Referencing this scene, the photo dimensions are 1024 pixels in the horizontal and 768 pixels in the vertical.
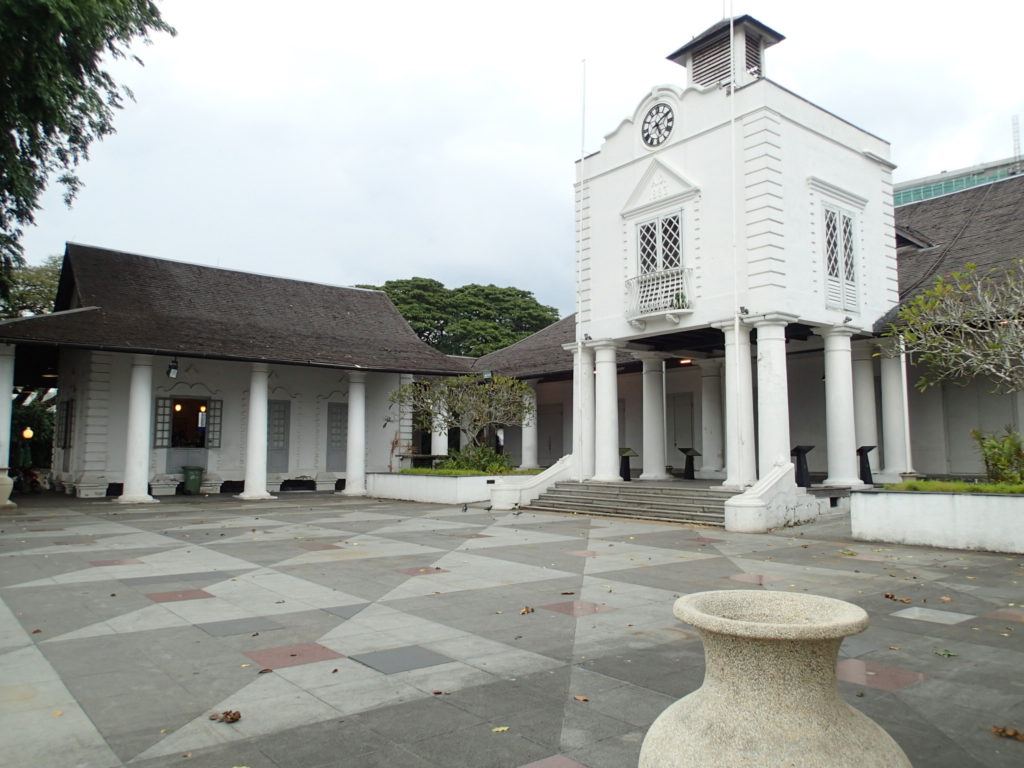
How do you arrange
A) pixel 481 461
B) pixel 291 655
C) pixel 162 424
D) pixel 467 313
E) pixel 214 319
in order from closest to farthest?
pixel 291 655
pixel 481 461
pixel 214 319
pixel 162 424
pixel 467 313

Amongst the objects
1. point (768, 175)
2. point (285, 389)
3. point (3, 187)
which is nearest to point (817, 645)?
Result: point (768, 175)

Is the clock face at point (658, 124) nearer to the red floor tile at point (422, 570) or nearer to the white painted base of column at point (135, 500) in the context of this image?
the red floor tile at point (422, 570)

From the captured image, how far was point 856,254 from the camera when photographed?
17.2 m

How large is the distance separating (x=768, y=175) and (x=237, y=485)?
727 inches

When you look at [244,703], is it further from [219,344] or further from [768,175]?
[219,344]

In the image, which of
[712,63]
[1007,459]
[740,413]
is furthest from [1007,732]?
[712,63]

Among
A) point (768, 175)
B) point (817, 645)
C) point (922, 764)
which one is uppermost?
point (768, 175)

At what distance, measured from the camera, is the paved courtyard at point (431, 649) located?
3.78 meters

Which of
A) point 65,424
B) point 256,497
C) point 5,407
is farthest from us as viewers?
point 65,424

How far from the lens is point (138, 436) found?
63.0ft

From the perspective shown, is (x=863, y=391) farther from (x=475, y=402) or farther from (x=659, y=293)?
(x=475, y=402)

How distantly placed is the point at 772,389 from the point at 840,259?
3.94 metres

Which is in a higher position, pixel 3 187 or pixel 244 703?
pixel 3 187

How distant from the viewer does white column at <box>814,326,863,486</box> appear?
15875mm
